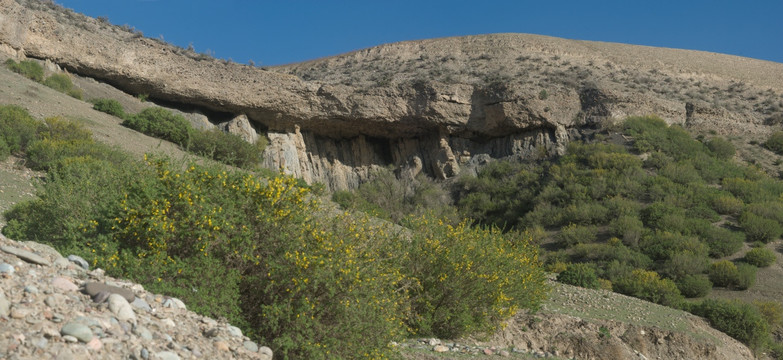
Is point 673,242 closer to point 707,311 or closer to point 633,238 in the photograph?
point 633,238

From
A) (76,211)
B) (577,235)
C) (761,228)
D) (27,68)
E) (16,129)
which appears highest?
(27,68)

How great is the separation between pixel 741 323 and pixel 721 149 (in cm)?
1730

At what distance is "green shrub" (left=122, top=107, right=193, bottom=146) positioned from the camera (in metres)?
22.8

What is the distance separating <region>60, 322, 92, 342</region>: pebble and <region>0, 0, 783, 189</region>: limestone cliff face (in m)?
22.4

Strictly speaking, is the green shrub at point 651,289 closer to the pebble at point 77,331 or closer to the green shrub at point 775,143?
the pebble at point 77,331

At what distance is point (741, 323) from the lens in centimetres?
1480

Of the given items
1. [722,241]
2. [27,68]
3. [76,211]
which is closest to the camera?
[76,211]

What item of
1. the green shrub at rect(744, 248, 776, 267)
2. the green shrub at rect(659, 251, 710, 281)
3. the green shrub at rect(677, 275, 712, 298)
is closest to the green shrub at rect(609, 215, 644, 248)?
the green shrub at rect(659, 251, 710, 281)

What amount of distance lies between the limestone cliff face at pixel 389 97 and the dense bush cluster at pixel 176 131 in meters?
2.38

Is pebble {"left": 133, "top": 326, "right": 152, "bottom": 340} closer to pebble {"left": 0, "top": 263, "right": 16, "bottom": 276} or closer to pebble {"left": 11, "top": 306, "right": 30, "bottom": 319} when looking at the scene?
pebble {"left": 11, "top": 306, "right": 30, "bottom": 319}

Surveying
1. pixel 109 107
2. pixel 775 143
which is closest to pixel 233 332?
pixel 109 107

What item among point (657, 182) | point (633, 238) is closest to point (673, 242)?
point (633, 238)

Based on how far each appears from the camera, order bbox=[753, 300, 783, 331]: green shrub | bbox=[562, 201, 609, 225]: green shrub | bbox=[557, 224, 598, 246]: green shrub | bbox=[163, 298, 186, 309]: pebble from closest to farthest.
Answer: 1. bbox=[163, 298, 186, 309]: pebble
2. bbox=[753, 300, 783, 331]: green shrub
3. bbox=[557, 224, 598, 246]: green shrub
4. bbox=[562, 201, 609, 225]: green shrub

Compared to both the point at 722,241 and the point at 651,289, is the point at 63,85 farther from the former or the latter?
the point at 722,241
